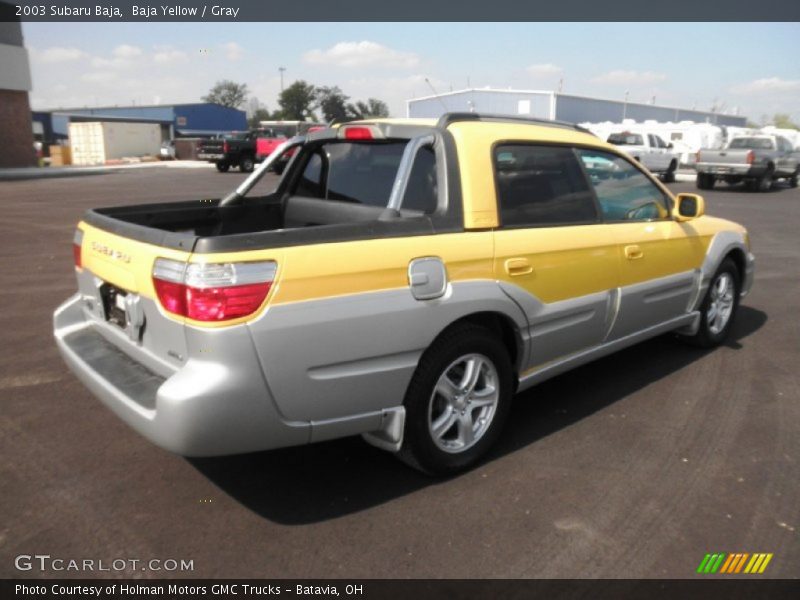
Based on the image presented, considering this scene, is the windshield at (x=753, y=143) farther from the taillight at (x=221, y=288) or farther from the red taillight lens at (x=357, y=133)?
the taillight at (x=221, y=288)

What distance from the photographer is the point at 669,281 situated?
441 cm

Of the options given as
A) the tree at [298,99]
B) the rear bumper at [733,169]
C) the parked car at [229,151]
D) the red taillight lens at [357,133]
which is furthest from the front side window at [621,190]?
the tree at [298,99]

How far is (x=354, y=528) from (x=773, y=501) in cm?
197

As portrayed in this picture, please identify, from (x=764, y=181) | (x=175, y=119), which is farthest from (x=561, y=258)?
(x=175, y=119)

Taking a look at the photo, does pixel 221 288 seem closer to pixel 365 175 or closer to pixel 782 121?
pixel 365 175

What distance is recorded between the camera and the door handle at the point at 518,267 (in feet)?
10.8

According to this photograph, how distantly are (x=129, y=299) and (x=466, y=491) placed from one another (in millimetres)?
1811

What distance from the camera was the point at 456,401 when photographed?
10.6 feet

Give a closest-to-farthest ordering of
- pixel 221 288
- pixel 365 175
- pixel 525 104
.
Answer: pixel 221 288 < pixel 365 175 < pixel 525 104

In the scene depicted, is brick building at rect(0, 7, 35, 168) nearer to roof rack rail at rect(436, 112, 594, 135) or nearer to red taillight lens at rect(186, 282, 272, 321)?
roof rack rail at rect(436, 112, 594, 135)

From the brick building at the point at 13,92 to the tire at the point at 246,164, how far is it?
1234 cm

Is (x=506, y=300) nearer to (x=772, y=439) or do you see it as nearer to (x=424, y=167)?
(x=424, y=167)

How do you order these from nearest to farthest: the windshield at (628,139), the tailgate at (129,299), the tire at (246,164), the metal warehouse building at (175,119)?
the tailgate at (129,299)
the windshield at (628,139)
the tire at (246,164)
the metal warehouse building at (175,119)
